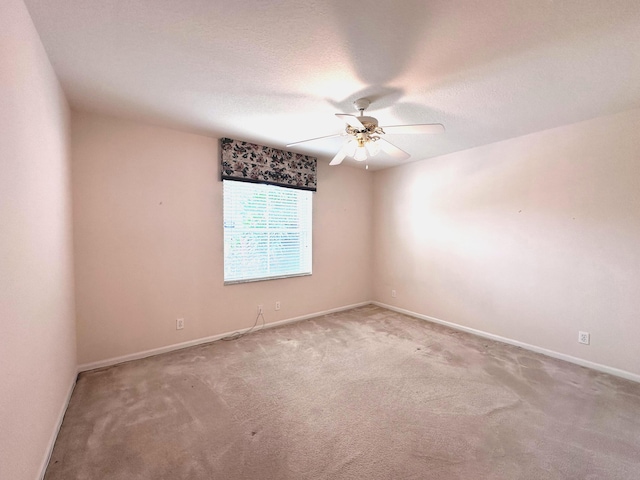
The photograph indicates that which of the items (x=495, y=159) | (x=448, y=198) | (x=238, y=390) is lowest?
(x=238, y=390)

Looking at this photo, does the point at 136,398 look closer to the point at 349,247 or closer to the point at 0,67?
the point at 0,67

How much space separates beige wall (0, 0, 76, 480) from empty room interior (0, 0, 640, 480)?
0.02m

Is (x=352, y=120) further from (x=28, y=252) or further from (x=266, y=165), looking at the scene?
(x=28, y=252)

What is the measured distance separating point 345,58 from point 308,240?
266 centimetres

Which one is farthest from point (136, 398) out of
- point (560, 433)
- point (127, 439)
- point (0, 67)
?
point (560, 433)

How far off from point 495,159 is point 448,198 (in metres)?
0.71

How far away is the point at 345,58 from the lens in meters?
1.68

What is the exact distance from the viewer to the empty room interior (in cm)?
141

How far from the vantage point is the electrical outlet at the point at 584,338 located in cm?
261

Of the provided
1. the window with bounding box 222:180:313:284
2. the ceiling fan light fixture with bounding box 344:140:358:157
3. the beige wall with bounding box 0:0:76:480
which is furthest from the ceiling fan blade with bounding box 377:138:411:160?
the beige wall with bounding box 0:0:76:480

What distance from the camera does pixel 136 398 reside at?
6.84ft

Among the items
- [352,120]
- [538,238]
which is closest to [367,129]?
[352,120]

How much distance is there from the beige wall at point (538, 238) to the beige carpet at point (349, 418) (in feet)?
1.60

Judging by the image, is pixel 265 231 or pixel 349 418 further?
pixel 265 231
